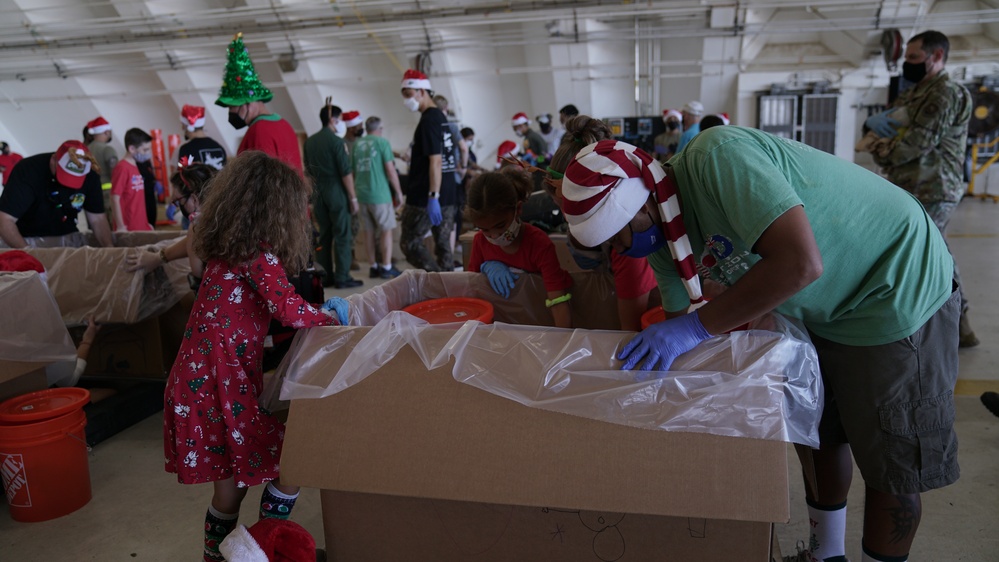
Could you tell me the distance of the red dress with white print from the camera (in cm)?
163

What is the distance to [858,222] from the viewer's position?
1.27m

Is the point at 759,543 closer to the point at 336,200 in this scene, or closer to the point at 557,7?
the point at 336,200

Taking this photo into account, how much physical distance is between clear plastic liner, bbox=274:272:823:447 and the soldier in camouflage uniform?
240cm

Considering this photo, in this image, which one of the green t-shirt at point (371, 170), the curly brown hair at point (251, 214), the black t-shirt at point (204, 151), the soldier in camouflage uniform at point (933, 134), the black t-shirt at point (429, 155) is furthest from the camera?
the green t-shirt at point (371, 170)

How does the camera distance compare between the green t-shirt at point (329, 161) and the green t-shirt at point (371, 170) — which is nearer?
the green t-shirt at point (329, 161)

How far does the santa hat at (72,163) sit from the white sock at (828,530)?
3.40 m

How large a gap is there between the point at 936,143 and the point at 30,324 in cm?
387

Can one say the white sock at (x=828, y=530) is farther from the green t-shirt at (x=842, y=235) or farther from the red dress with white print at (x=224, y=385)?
the red dress with white print at (x=224, y=385)

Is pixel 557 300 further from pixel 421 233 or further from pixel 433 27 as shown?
pixel 433 27

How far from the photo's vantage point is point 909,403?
135cm

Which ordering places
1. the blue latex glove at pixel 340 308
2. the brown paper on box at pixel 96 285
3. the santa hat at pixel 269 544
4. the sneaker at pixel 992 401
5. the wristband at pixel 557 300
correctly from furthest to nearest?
the brown paper on box at pixel 96 285
the sneaker at pixel 992 401
the wristband at pixel 557 300
the blue latex glove at pixel 340 308
the santa hat at pixel 269 544

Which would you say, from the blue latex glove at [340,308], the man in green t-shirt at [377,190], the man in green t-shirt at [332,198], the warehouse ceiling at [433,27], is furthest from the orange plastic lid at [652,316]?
the warehouse ceiling at [433,27]

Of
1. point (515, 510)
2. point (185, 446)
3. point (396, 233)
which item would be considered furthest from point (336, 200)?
point (515, 510)

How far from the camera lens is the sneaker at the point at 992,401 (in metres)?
2.53
